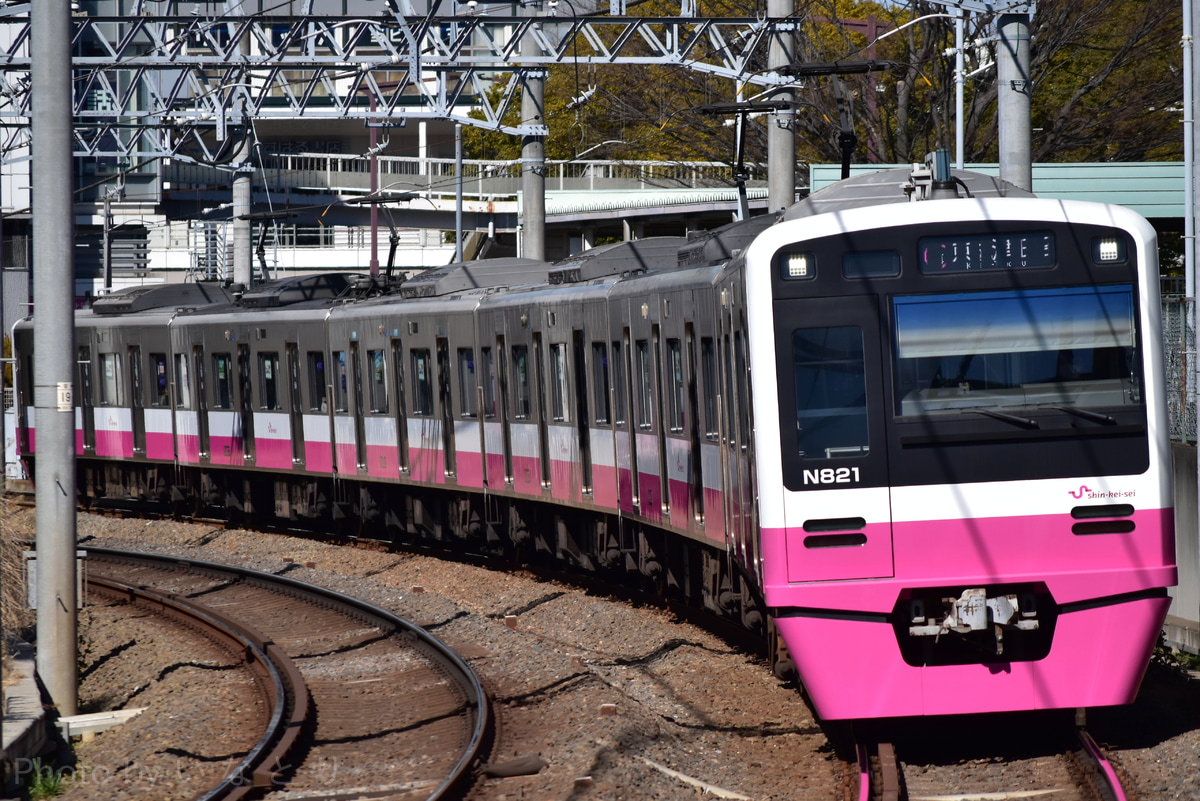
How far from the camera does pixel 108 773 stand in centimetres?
913

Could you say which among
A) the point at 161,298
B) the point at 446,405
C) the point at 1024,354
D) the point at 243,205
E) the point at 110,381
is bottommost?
the point at 110,381

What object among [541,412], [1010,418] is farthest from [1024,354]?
[541,412]

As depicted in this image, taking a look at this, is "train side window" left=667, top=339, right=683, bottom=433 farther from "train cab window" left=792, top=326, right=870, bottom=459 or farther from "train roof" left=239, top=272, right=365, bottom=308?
"train roof" left=239, top=272, right=365, bottom=308

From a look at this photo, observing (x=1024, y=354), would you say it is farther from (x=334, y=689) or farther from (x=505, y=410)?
(x=505, y=410)

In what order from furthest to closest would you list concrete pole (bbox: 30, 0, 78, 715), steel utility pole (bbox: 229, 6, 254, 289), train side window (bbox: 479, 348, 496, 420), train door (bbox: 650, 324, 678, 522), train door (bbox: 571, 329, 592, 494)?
steel utility pole (bbox: 229, 6, 254, 289) → train side window (bbox: 479, 348, 496, 420) → train door (bbox: 571, 329, 592, 494) → train door (bbox: 650, 324, 678, 522) → concrete pole (bbox: 30, 0, 78, 715)

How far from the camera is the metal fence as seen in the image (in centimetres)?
1197

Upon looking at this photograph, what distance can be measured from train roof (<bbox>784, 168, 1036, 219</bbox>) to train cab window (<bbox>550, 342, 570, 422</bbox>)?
20.4 ft

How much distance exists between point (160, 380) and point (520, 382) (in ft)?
31.1

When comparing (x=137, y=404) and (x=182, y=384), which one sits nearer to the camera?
(x=182, y=384)

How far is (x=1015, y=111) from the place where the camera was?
39.3 ft

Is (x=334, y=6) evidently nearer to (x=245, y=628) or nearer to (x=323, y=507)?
(x=323, y=507)

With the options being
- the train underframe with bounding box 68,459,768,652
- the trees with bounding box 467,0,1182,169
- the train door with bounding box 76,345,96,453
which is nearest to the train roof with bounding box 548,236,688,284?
the train underframe with bounding box 68,459,768,652

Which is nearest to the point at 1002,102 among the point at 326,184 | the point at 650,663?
the point at 650,663

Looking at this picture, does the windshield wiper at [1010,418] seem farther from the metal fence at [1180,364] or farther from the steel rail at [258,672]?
the metal fence at [1180,364]
